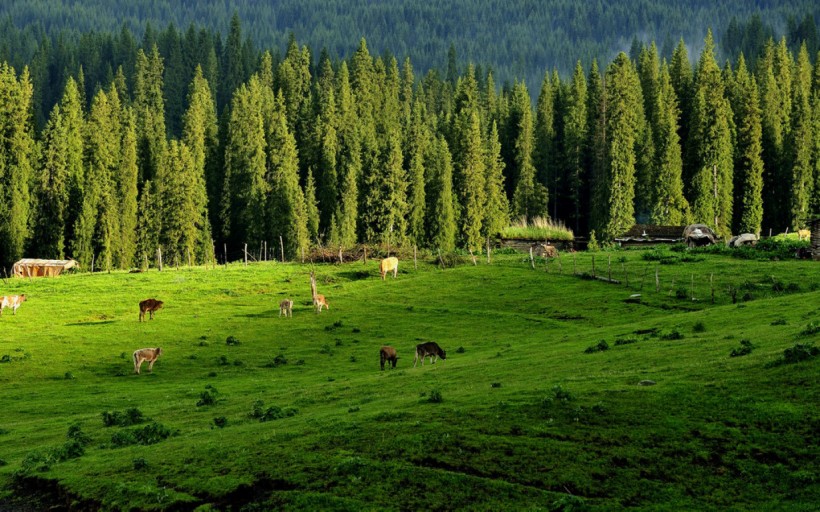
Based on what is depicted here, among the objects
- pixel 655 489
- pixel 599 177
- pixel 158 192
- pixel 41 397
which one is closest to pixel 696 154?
pixel 599 177

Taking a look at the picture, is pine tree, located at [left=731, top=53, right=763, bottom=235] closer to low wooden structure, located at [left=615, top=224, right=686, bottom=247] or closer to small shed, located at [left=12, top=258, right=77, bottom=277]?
low wooden structure, located at [left=615, top=224, right=686, bottom=247]

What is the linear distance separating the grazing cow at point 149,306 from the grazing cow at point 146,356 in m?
14.2

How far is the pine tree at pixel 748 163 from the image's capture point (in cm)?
12909

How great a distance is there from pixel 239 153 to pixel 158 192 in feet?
52.3

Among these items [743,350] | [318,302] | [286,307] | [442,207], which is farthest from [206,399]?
[442,207]

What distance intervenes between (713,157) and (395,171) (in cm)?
4017

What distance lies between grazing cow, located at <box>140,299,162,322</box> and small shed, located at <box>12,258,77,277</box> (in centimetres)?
3590

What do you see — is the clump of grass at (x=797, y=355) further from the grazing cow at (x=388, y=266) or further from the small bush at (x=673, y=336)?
the grazing cow at (x=388, y=266)

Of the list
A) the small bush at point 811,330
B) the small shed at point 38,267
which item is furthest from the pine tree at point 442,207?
the small bush at point 811,330

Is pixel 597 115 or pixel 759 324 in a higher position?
pixel 597 115

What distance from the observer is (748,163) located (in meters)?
131

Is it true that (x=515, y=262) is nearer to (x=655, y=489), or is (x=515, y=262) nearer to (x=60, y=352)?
(x=60, y=352)

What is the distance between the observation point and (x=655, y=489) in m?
23.7

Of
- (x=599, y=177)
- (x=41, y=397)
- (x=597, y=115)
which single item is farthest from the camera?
(x=597, y=115)
